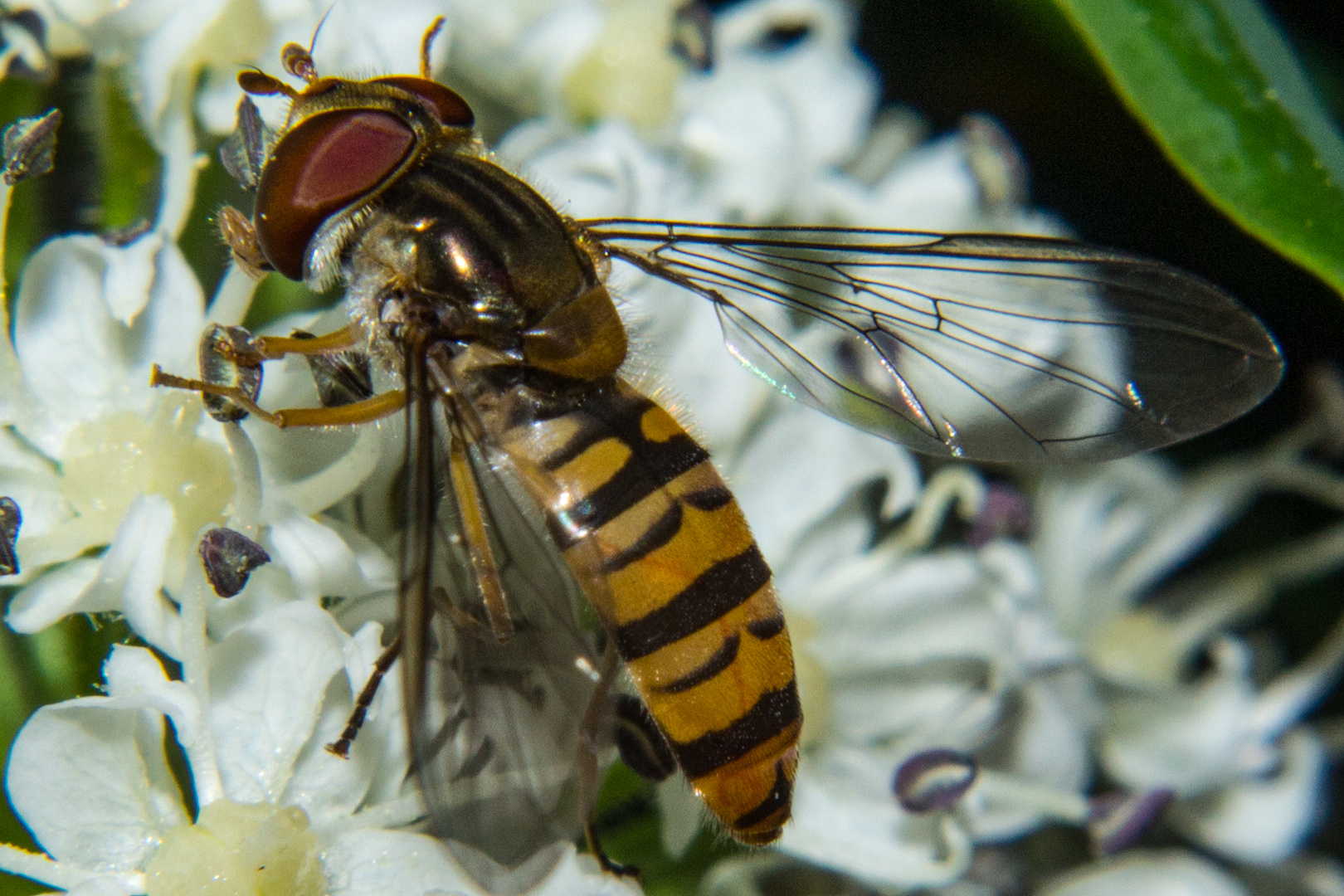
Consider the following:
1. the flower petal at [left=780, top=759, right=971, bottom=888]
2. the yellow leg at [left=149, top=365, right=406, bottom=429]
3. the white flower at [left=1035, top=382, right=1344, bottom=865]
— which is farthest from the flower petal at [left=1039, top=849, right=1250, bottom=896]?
the yellow leg at [left=149, top=365, right=406, bottom=429]

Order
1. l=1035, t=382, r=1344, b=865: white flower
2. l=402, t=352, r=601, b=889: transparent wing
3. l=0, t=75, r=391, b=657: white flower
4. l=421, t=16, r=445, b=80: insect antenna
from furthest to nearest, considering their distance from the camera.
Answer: l=1035, t=382, r=1344, b=865: white flower → l=421, t=16, r=445, b=80: insect antenna → l=0, t=75, r=391, b=657: white flower → l=402, t=352, r=601, b=889: transparent wing

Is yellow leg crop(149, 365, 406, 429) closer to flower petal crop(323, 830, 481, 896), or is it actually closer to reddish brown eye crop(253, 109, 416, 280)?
reddish brown eye crop(253, 109, 416, 280)

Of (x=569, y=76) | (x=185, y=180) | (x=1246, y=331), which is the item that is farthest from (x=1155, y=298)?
(x=185, y=180)

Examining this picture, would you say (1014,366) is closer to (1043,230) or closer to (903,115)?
(1043,230)

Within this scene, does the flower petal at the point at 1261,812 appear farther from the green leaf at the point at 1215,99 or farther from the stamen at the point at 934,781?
the green leaf at the point at 1215,99

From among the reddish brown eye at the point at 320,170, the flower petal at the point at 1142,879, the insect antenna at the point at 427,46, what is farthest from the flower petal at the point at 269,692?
the flower petal at the point at 1142,879

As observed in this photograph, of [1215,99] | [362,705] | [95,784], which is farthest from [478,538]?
[1215,99]
